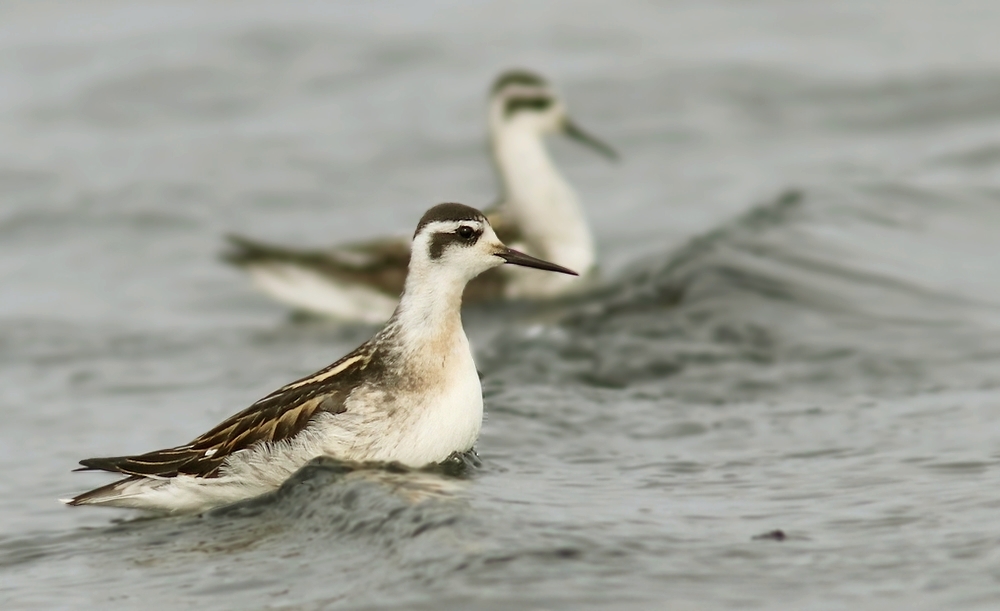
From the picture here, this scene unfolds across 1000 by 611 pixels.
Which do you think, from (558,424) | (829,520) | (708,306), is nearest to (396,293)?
(708,306)

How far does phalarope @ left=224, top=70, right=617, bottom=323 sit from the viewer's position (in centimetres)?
1480

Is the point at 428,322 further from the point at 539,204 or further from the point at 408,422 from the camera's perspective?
the point at 539,204

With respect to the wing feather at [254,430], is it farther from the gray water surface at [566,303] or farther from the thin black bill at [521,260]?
the thin black bill at [521,260]

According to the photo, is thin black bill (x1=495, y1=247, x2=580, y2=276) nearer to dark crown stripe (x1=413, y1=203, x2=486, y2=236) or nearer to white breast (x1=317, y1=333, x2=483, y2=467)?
dark crown stripe (x1=413, y1=203, x2=486, y2=236)

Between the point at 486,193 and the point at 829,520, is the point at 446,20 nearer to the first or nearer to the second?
the point at 486,193

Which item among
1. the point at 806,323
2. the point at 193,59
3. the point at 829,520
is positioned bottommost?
the point at 829,520

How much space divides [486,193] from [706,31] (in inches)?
281

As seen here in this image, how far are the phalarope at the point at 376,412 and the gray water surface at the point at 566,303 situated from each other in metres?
0.19

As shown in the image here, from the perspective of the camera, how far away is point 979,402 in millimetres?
10430

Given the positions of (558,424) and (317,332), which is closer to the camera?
(558,424)

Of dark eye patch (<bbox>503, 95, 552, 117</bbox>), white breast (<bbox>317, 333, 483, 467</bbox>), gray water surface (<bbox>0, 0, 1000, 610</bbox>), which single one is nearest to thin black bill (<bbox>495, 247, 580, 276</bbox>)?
white breast (<bbox>317, 333, 483, 467</bbox>)

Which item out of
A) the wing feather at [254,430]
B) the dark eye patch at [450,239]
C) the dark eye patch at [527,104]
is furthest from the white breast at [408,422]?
the dark eye patch at [527,104]

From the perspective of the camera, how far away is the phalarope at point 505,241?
14805mm

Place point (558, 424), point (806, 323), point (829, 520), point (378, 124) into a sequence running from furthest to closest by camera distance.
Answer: point (378, 124)
point (806, 323)
point (558, 424)
point (829, 520)
